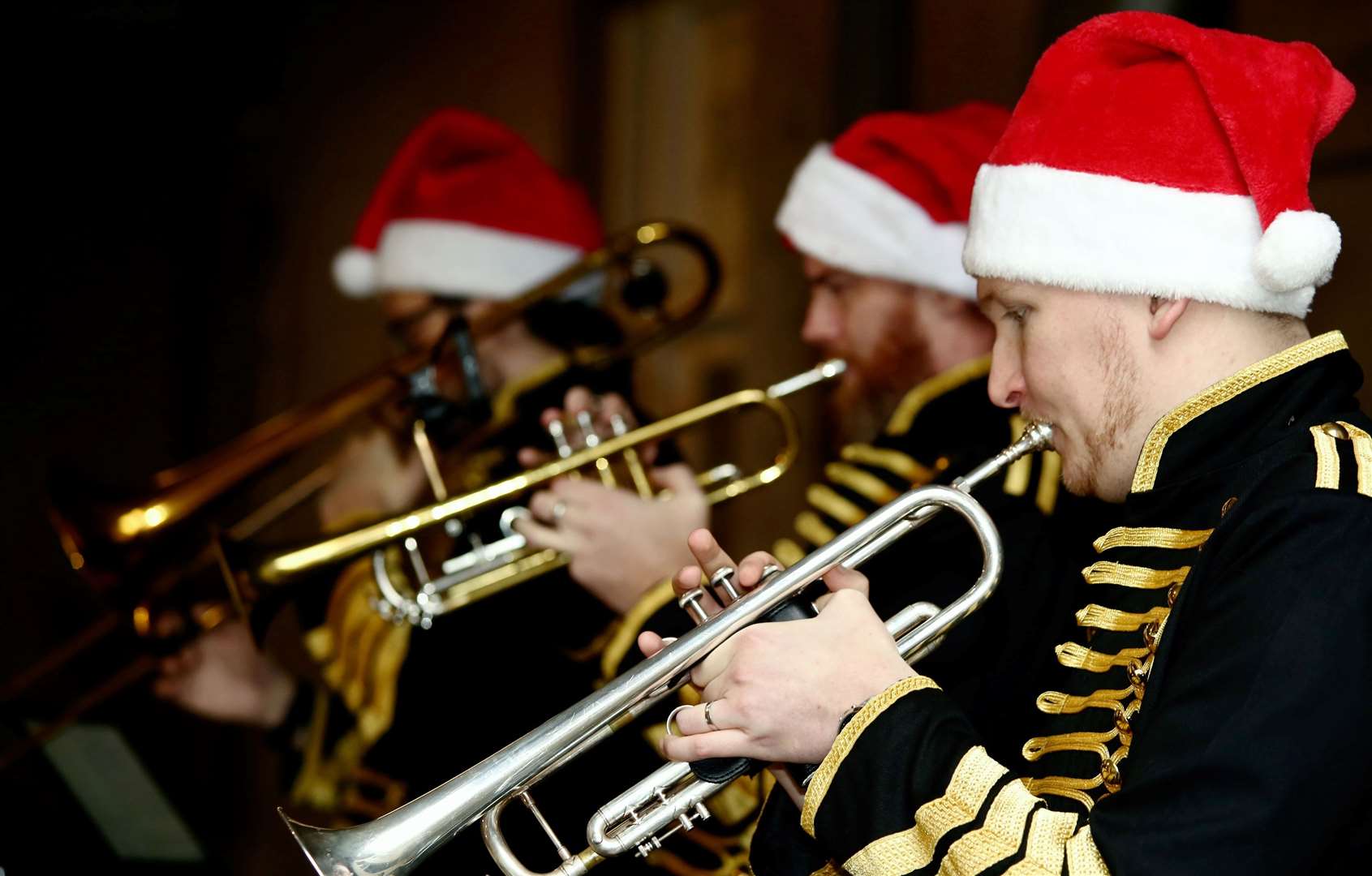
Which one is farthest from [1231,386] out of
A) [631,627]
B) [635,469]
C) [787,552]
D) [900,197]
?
[635,469]

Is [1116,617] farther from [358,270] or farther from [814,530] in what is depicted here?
[358,270]

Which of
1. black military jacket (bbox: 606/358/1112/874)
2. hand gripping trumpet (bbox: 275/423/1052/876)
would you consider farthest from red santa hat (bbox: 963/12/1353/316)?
black military jacket (bbox: 606/358/1112/874)

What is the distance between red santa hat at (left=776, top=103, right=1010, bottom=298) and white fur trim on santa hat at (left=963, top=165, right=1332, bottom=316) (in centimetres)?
76

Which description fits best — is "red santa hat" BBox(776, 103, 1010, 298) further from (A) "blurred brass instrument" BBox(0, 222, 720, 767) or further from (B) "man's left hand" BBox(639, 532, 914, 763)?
(B) "man's left hand" BBox(639, 532, 914, 763)

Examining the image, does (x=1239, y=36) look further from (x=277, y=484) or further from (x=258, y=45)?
(x=258, y=45)

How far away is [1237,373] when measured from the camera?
4.68 ft

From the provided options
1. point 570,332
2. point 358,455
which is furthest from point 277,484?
point 570,332

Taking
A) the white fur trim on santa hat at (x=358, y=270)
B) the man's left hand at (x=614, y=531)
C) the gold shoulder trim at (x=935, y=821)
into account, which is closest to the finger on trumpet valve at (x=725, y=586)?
the gold shoulder trim at (x=935, y=821)

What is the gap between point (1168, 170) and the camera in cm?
149

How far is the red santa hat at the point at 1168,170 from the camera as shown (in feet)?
4.72

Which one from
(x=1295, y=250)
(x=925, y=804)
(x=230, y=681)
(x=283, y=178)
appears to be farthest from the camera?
(x=283, y=178)

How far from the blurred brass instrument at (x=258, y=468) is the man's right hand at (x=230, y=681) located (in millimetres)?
79

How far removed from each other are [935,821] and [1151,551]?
1.39ft

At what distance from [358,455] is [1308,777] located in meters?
2.28
